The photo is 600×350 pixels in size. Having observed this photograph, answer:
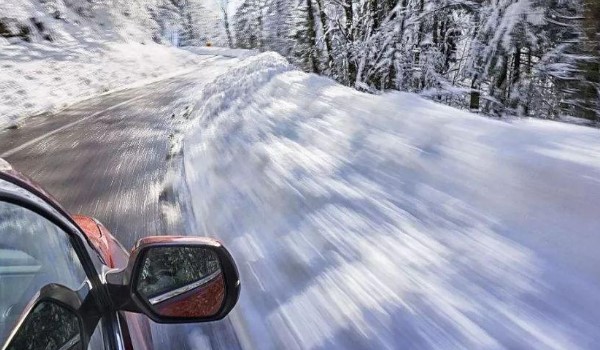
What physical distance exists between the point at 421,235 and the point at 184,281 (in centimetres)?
151

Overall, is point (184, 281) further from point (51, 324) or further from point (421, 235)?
point (421, 235)

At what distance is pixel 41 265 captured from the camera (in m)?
1.43

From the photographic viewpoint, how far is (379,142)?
4.21m

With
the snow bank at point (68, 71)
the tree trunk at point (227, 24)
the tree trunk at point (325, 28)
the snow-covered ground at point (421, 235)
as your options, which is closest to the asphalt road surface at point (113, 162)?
the snow-covered ground at point (421, 235)

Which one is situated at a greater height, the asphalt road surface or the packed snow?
the asphalt road surface

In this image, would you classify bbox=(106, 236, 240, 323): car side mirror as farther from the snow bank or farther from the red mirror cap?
the snow bank

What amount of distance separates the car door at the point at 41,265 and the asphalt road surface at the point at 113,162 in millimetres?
1030

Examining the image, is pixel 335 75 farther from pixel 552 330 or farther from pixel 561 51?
pixel 552 330

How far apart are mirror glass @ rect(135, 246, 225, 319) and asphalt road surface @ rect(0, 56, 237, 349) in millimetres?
948

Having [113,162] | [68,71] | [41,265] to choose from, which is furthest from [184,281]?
[68,71]

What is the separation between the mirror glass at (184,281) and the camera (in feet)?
5.07

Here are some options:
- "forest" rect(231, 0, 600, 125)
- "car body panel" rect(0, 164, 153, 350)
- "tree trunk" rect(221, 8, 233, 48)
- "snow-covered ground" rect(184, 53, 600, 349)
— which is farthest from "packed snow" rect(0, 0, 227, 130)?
"tree trunk" rect(221, 8, 233, 48)

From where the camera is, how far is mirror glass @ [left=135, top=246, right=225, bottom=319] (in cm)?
154

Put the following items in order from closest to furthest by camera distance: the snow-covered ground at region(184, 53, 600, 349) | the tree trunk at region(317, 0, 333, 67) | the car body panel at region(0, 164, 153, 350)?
the car body panel at region(0, 164, 153, 350)
the snow-covered ground at region(184, 53, 600, 349)
the tree trunk at region(317, 0, 333, 67)
